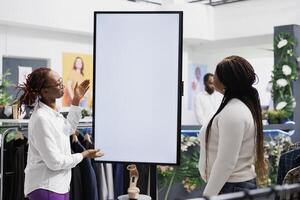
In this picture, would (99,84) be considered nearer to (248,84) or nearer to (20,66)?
(248,84)

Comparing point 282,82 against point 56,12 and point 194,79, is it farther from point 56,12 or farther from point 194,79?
point 194,79

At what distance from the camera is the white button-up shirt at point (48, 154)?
7.72ft

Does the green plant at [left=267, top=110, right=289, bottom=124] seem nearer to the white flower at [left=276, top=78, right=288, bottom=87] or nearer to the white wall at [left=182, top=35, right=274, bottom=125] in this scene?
the white flower at [left=276, top=78, right=288, bottom=87]

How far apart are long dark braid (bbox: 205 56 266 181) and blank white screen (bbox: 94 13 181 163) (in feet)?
1.43

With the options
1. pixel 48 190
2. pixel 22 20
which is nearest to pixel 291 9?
pixel 22 20

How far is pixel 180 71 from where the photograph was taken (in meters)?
2.68

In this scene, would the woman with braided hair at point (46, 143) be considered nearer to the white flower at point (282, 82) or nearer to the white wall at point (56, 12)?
the white flower at point (282, 82)

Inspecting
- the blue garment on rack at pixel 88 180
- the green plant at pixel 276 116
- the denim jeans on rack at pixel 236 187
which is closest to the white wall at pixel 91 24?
the green plant at pixel 276 116

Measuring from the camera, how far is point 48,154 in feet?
7.67

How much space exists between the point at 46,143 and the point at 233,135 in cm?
89

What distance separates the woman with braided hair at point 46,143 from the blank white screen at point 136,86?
28 centimetres

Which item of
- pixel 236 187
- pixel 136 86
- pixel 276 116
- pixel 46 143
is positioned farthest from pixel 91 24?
pixel 236 187

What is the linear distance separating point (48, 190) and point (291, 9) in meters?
6.98

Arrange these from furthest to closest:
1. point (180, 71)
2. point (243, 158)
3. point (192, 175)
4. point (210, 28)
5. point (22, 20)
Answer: point (210, 28)
point (22, 20)
point (192, 175)
point (180, 71)
point (243, 158)
